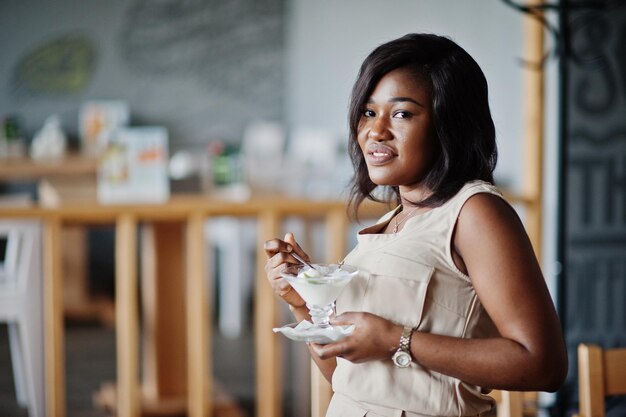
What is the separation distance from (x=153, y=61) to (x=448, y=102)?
6674mm

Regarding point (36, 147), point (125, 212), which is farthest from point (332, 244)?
point (36, 147)

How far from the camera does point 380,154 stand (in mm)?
1388

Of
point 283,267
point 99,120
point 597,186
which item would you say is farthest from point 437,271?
point 99,120

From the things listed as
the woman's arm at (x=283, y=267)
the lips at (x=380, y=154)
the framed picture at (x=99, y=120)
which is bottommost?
the woman's arm at (x=283, y=267)

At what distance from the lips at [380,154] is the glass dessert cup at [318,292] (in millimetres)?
173

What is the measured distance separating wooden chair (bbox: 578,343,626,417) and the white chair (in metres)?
2.30

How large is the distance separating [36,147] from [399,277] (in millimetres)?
6146

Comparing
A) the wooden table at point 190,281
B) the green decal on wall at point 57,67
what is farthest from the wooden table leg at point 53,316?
the green decal on wall at point 57,67

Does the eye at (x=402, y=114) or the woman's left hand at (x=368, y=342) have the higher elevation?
the eye at (x=402, y=114)

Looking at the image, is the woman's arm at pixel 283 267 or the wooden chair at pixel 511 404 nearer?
the woman's arm at pixel 283 267

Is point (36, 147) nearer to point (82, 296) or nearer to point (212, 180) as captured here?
point (82, 296)

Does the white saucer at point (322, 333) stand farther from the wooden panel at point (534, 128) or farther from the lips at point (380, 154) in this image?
the wooden panel at point (534, 128)

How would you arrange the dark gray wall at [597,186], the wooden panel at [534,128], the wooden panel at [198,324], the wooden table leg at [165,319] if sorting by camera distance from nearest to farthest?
the wooden panel at [198,324], the dark gray wall at [597,186], the wooden panel at [534,128], the wooden table leg at [165,319]

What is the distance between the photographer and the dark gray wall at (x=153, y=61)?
7457 millimetres
